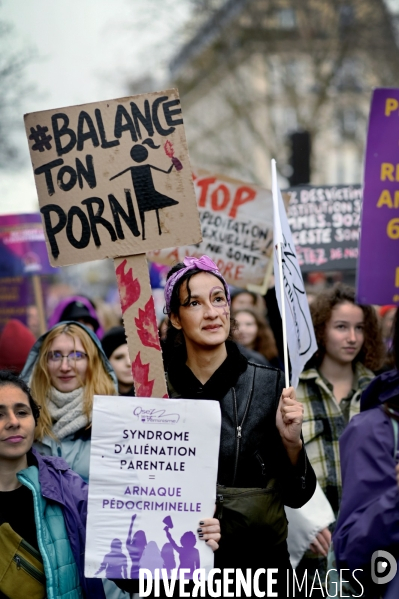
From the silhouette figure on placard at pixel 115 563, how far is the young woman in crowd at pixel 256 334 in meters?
3.83

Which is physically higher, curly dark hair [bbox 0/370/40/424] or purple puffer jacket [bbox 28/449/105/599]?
curly dark hair [bbox 0/370/40/424]

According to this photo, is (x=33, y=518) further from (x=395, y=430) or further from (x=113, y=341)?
(x=113, y=341)

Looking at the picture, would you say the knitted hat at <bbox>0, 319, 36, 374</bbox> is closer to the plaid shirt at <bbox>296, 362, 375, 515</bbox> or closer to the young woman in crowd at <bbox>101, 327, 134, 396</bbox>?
the young woman in crowd at <bbox>101, 327, 134, 396</bbox>

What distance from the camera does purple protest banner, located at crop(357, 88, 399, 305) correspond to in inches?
150

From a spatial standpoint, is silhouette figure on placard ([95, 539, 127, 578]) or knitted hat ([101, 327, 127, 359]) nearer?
silhouette figure on placard ([95, 539, 127, 578])

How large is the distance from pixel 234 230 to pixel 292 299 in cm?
295

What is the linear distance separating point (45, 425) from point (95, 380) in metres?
0.38

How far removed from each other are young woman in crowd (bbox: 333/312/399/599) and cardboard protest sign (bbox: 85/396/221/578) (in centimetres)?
53

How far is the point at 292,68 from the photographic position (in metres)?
28.8

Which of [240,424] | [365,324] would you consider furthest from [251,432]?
[365,324]

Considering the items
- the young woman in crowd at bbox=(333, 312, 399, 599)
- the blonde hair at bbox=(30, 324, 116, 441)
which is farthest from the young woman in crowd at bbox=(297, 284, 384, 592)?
the young woman in crowd at bbox=(333, 312, 399, 599)

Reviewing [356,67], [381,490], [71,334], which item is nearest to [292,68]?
[356,67]

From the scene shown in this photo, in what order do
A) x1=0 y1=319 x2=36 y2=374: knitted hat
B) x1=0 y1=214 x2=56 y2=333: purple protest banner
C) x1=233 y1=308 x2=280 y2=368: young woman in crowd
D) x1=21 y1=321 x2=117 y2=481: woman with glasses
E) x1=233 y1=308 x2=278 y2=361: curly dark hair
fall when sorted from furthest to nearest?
1. x1=0 y1=214 x2=56 y2=333: purple protest banner
2. x1=233 y1=308 x2=278 y2=361: curly dark hair
3. x1=233 y1=308 x2=280 y2=368: young woman in crowd
4. x1=0 y1=319 x2=36 y2=374: knitted hat
5. x1=21 y1=321 x2=117 y2=481: woman with glasses

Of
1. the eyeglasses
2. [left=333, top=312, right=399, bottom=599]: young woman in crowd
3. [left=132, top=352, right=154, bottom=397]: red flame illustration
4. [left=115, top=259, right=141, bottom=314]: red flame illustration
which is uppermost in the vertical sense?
[left=115, top=259, right=141, bottom=314]: red flame illustration
